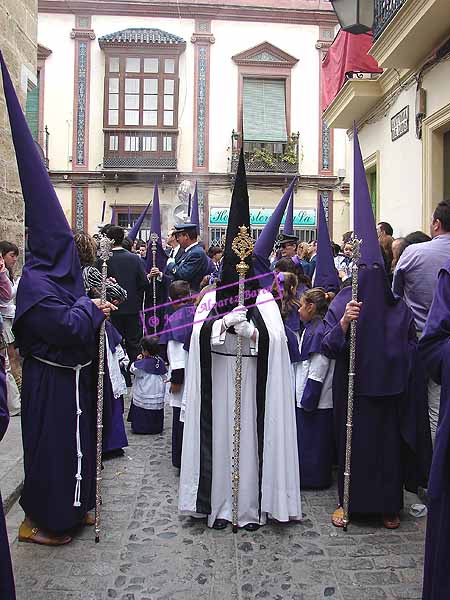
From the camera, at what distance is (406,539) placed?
3.89 metres

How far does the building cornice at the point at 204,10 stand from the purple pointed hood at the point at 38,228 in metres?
18.7

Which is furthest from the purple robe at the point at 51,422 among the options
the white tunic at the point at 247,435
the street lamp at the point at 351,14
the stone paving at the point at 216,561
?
the street lamp at the point at 351,14

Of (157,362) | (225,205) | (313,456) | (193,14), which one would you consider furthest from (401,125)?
(193,14)

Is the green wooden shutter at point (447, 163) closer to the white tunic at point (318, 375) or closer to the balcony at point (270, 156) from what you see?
the white tunic at point (318, 375)

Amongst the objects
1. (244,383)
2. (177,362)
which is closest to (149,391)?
(177,362)

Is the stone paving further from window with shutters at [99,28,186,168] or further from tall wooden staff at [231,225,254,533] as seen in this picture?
window with shutters at [99,28,186,168]

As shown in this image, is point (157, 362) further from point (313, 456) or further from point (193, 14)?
point (193, 14)

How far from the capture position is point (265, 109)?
2094cm

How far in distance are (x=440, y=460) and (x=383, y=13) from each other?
6905 millimetres

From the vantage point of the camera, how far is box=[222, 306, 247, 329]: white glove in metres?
3.79

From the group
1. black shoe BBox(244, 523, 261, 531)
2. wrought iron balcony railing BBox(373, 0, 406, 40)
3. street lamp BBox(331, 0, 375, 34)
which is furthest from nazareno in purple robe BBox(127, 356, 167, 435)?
wrought iron balcony railing BBox(373, 0, 406, 40)

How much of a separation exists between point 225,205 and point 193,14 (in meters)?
6.41

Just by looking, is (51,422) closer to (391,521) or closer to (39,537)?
(39,537)

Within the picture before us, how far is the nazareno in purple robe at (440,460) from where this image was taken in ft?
→ 8.02
